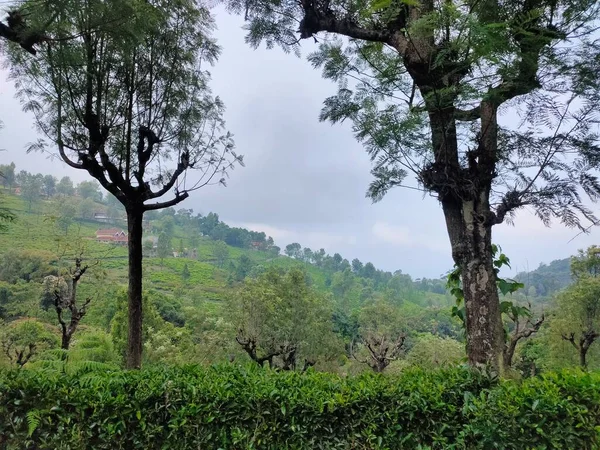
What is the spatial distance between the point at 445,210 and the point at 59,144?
4106mm

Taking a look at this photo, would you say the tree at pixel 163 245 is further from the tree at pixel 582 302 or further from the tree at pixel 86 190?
the tree at pixel 582 302

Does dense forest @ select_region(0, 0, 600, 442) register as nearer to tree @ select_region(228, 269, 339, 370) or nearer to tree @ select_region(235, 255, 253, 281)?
tree @ select_region(228, 269, 339, 370)

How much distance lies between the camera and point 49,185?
3634 cm

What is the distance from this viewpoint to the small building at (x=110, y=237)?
33000 millimetres

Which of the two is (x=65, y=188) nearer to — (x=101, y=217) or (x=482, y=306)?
(x=101, y=217)

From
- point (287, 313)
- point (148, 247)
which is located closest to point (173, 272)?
point (148, 247)

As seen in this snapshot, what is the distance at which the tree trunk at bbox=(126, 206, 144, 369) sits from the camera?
13.3 feet

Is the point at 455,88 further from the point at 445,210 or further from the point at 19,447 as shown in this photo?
the point at 19,447

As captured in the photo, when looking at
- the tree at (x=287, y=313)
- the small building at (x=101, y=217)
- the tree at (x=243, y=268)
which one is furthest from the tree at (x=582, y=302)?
the small building at (x=101, y=217)

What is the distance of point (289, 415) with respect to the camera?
2148 mm

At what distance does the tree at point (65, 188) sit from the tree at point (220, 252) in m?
15.7

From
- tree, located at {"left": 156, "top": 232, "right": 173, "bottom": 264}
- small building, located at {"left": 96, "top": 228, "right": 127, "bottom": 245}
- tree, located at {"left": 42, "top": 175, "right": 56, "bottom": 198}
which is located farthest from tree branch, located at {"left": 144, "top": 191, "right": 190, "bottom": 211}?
tree, located at {"left": 42, "top": 175, "right": 56, "bottom": 198}

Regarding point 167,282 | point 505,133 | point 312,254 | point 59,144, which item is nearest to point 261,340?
point 59,144

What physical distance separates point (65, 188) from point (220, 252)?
16.7m
